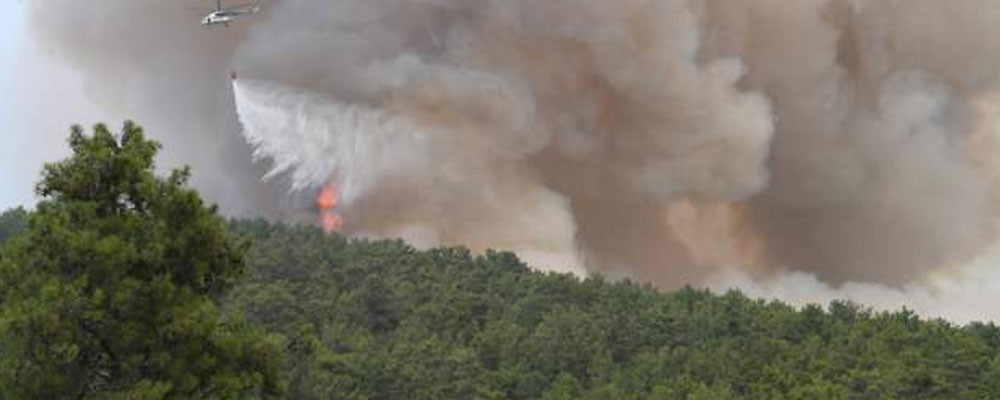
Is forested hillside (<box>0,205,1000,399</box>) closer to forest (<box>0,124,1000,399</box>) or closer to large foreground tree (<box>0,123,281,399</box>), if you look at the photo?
forest (<box>0,124,1000,399</box>)

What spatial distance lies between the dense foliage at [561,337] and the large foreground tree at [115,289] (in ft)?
180

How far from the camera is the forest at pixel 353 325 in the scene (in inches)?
1050

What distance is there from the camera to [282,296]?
120 metres

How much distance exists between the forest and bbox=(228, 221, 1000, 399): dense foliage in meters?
0.24

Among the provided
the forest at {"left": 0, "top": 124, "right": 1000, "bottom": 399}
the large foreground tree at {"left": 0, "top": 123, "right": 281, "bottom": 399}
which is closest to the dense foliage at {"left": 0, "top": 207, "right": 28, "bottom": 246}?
the forest at {"left": 0, "top": 124, "right": 1000, "bottom": 399}

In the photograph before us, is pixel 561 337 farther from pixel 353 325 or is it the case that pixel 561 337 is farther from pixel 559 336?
pixel 353 325

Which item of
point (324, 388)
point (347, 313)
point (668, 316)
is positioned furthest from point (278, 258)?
point (324, 388)

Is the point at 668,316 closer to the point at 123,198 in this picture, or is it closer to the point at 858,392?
the point at 858,392

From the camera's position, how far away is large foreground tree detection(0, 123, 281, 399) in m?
26.1

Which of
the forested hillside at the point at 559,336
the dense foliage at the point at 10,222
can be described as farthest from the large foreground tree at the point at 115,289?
the dense foliage at the point at 10,222

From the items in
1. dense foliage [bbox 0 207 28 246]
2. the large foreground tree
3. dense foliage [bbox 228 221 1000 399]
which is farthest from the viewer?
dense foliage [bbox 0 207 28 246]

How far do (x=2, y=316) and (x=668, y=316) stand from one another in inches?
4073

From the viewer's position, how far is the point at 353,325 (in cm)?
12106

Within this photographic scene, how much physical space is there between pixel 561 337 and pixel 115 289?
9063 centimetres
